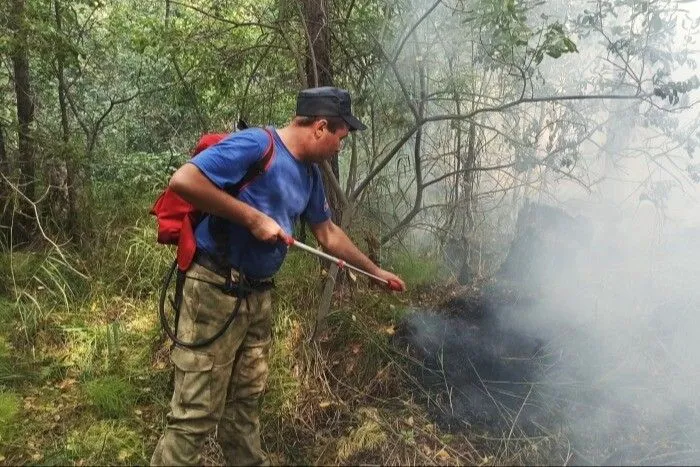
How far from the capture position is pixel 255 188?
2.51 meters

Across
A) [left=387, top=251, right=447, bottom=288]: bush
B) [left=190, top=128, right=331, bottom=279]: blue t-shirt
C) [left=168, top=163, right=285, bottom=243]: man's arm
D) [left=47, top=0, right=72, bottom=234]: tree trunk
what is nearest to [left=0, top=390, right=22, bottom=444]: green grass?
[left=190, top=128, right=331, bottom=279]: blue t-shirt

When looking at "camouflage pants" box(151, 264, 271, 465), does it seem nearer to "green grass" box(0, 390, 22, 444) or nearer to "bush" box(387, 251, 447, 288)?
"green grass" box(0, 390, 22, 444)

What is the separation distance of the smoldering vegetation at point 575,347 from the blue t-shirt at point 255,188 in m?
1.70

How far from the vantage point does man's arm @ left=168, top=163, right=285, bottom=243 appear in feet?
7.57

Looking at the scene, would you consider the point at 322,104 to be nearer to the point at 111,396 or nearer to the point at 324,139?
the point at 324,139

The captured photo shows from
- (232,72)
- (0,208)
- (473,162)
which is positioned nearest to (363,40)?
(232,72)

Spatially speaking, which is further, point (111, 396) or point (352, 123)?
point (111, 396)

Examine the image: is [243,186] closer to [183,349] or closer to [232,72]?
[183,349]

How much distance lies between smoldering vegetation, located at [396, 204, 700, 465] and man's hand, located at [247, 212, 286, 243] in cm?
180

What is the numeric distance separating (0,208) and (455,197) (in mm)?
4770

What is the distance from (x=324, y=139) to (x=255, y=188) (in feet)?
1.36

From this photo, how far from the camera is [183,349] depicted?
267 cm

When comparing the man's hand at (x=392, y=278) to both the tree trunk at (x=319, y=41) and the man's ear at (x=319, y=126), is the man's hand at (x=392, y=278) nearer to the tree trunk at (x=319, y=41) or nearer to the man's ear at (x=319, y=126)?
the man's ear at (x=319, y=126)

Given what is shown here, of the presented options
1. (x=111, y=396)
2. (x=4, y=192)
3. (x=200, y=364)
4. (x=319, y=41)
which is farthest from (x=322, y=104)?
(x=4, y=192)
